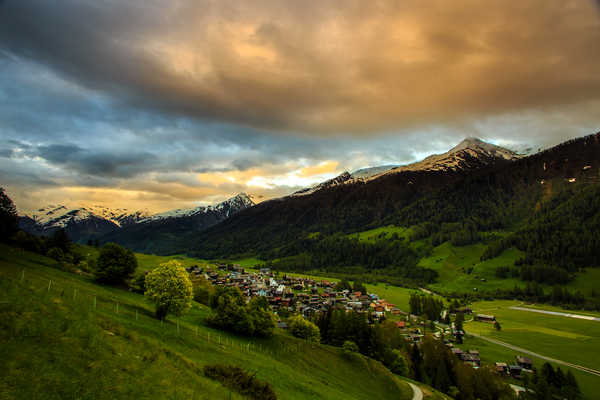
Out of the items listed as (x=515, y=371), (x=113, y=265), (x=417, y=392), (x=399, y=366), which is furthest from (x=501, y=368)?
(x=113, y=265)

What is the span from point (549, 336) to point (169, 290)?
16110 cm

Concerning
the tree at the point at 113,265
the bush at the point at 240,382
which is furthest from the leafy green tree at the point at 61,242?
the bush at the point at 240,382

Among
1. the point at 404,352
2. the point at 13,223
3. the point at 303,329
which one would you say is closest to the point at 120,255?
the point at 13,223

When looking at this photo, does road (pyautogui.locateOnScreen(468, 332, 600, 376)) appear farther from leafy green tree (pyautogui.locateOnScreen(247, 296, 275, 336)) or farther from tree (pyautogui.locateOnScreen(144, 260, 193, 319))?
tree (pyautogui.locateOnScreen(144, 260, 193, 319))

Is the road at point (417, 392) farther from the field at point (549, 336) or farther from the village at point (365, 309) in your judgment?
the field at point (549, 336)

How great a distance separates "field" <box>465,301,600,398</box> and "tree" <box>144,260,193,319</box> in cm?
11246

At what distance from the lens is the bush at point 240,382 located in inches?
931

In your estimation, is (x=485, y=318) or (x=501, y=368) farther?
(x=485, y=318)

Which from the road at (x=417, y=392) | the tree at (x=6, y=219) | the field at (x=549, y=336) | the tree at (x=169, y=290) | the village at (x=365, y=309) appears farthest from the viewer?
the field at (x=549, y=336)

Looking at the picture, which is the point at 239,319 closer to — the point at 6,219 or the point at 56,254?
the point at 56,254

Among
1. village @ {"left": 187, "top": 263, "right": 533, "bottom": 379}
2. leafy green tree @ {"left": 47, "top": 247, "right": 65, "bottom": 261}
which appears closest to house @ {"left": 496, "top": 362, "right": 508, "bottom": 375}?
village @ {"left": 187, "top": 263, "right": 533, "bottom": 379}

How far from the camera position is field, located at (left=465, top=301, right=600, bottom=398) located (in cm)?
10258

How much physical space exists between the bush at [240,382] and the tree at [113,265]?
1980 inches

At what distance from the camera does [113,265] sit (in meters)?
63.7
